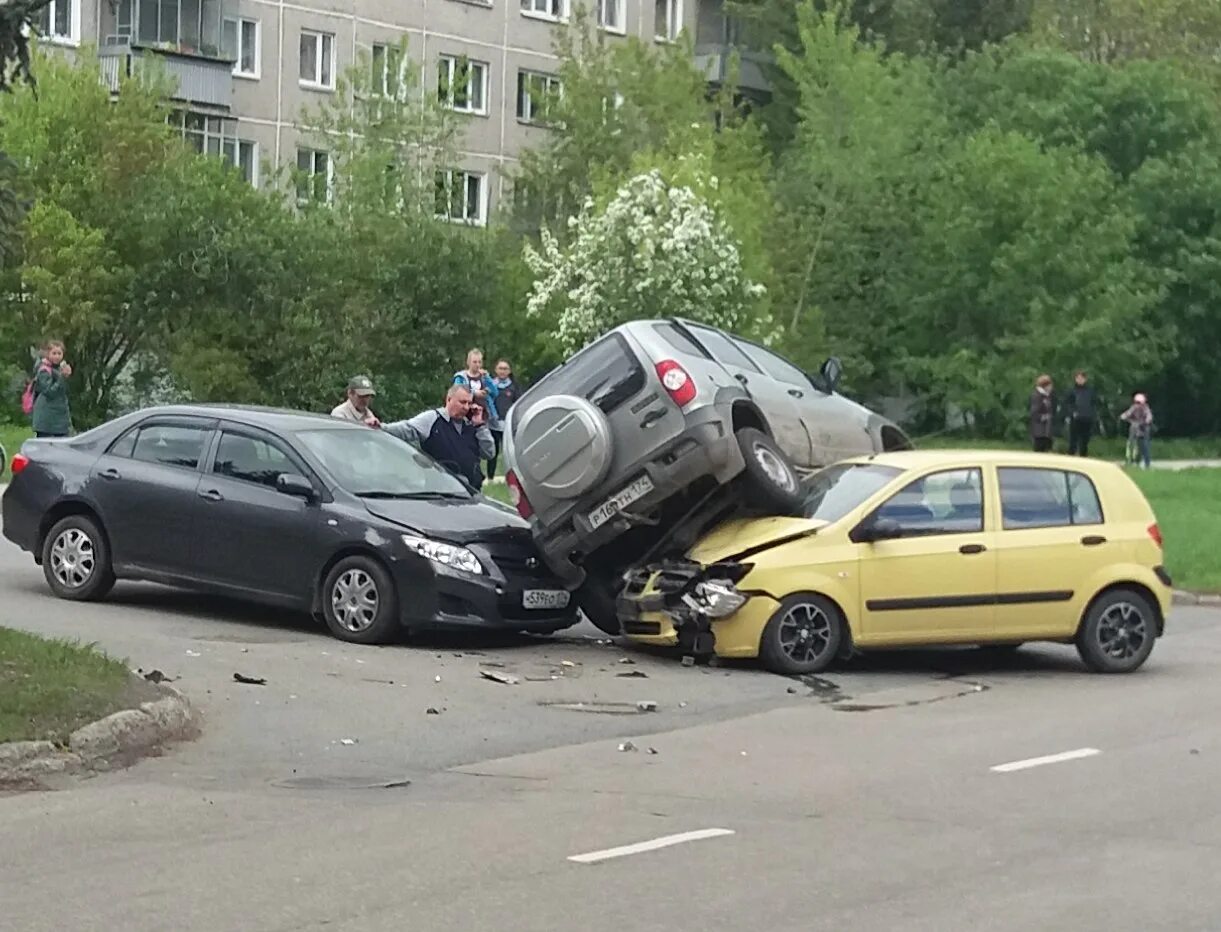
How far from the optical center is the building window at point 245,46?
2212 inches

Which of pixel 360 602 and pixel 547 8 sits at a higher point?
pixel 547 8

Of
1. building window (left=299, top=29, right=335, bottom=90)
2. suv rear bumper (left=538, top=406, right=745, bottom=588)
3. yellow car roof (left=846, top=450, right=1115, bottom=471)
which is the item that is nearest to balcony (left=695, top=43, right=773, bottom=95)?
building window (left=299, top=29, right=335, bottom=90)

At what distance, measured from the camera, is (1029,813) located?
9.59 metres

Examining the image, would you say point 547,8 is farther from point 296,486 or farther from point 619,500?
point 619,500

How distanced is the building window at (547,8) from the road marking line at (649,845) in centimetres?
5671

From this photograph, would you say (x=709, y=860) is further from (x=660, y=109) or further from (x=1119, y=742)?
(x=660, y=109)

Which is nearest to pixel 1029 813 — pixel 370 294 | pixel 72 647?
pixel 72 647

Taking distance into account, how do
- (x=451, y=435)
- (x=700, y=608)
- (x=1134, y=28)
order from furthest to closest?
(x=1134, y=28) < (x=451, y=435) < (x=700, y=608)

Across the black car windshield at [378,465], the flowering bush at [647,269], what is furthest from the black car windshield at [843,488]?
the flowering bush at [647,269]

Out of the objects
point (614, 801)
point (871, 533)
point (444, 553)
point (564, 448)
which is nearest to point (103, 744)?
point (614, 801)

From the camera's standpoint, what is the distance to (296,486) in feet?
49.3

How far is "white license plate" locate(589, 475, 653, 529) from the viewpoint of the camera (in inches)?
574

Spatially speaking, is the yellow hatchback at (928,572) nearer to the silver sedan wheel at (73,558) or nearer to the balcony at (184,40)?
the silver sedan wheel at (73,558)

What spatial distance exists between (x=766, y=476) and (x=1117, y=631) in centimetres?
271
